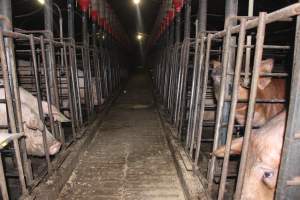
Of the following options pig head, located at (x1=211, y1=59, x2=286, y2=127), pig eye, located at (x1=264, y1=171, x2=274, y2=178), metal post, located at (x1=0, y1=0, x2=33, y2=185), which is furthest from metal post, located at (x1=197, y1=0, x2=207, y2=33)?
pig eye, located at (x1=264, y1=171, x2=274, y2=178)

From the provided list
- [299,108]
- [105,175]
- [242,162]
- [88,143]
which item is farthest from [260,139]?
[88,143]

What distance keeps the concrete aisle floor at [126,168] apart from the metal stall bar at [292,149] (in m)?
1.90

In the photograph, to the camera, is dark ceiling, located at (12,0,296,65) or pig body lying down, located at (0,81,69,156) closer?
pig body lying down, located at (0,81,69,156)

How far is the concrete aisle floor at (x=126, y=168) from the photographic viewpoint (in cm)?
362

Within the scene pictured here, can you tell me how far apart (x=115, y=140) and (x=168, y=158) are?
1.43 m

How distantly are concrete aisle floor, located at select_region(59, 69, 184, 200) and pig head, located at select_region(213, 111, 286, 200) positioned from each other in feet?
4.86

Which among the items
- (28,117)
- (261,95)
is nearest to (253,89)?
(261,95)

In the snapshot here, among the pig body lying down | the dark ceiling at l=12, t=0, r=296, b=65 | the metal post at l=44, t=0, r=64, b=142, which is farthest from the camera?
the dark ceiling at l=12, t=0, r=296, b=65

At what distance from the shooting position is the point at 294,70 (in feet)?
5.33

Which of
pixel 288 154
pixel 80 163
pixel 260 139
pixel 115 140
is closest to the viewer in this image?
pixel 288 154

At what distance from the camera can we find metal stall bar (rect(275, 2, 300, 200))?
162 cm

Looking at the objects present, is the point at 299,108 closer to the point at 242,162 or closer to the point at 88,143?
the point at 242,162

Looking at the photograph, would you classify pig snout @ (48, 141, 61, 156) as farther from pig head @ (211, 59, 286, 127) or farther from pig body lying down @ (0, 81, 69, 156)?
pig head @ (211, 59, 286, 127)

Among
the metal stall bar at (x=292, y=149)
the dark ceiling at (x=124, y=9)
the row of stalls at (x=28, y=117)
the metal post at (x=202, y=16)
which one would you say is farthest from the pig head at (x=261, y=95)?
the row of stalls at (x=28, y=117)
